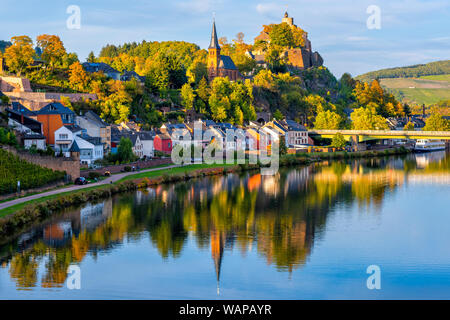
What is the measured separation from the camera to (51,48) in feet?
245

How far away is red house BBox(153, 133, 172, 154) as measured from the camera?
6725cm

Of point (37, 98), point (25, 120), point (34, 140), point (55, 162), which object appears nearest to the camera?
point (55, 162)

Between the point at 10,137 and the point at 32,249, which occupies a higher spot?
the point at 10,137

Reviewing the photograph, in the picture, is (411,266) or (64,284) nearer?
(64,284)

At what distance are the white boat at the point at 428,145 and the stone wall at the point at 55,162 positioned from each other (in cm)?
6503

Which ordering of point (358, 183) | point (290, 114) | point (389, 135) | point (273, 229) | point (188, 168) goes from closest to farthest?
1. point (273, 229)
2. point (358, 183)
3. point (188, 168)
4. point (389, 135)
5. point (290, 114)

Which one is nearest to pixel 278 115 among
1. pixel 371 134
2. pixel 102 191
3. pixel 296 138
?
pixel 296 138

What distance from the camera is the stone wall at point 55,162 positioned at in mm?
40969

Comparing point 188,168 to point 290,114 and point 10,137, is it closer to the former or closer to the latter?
point 10,137

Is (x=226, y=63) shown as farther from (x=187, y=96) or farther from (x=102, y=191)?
(x=102, y=191)

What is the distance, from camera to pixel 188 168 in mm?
56938

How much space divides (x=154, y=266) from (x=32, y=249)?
6.33m

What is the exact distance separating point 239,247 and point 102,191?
50.7ft
